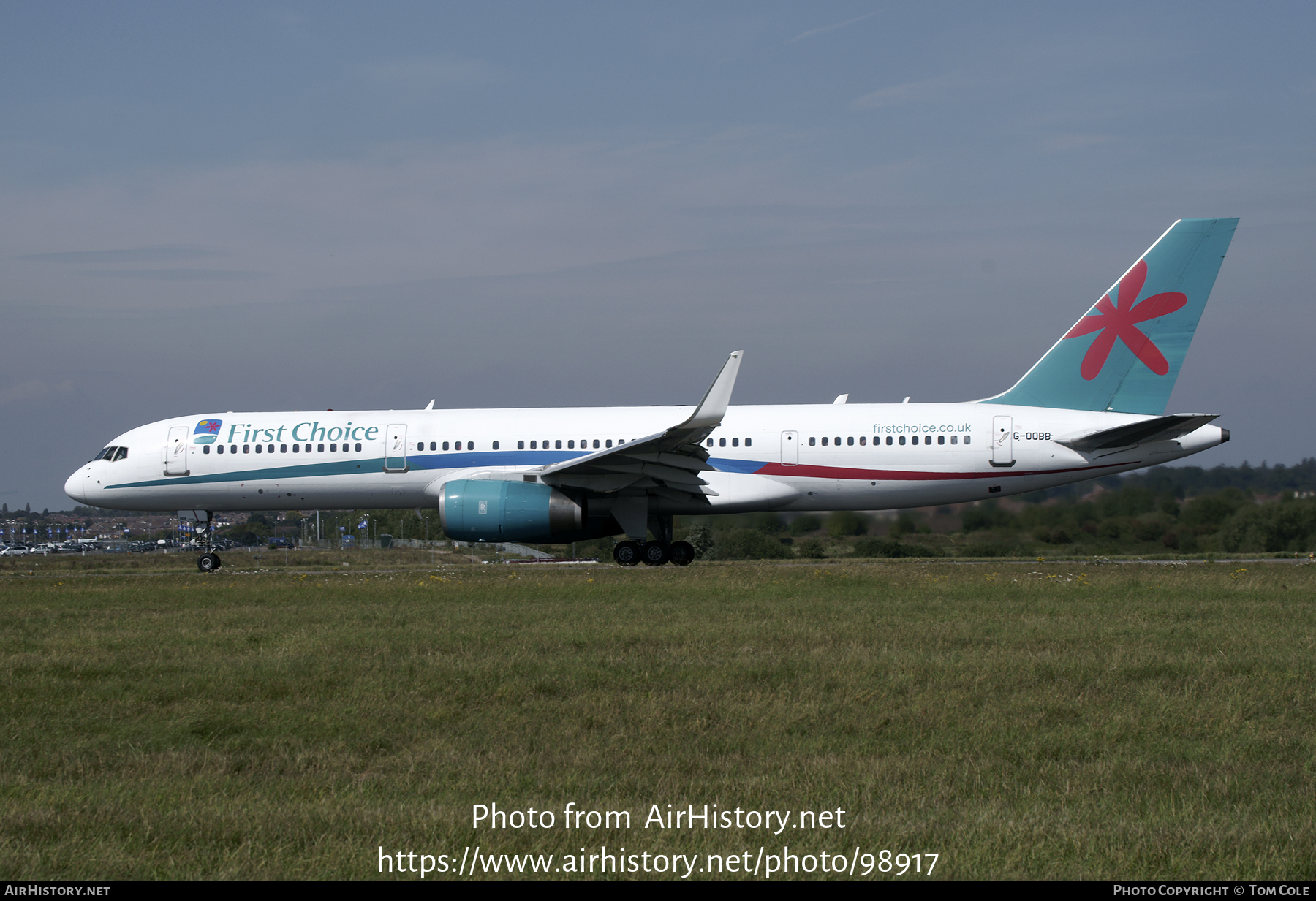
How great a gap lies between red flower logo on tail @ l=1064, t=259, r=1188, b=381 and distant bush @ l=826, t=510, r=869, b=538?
6.45 metres

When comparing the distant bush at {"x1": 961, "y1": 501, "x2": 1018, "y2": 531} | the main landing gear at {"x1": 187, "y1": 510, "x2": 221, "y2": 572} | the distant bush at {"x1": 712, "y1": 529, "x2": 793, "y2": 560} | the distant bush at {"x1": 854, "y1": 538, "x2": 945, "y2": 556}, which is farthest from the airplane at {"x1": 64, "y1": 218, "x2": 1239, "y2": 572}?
the distant bush at {"x1": 712, "y1": 529, "x2": 793, "y2": 560}

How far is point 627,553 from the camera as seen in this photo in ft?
68.1

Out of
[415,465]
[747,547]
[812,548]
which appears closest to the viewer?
[415,465]

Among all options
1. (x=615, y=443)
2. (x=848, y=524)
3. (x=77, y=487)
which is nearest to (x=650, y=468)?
(x=615, y=443)

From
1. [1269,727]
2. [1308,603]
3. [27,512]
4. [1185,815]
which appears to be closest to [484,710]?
[1185,815]

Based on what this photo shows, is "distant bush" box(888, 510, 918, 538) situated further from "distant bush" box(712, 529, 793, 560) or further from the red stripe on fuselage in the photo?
"distant bush" box(712, 529, 793, 560)

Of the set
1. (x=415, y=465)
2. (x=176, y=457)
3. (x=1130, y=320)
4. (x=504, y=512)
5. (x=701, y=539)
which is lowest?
(x=701, y=539)

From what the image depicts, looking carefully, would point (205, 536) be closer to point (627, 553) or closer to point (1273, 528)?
point (627, 553)

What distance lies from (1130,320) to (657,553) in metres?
9.89

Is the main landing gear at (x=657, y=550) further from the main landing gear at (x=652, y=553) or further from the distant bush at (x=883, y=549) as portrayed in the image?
the distant bush at (x=883, y=549)

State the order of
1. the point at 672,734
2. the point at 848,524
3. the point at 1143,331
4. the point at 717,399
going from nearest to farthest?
the point at 672,734, the point at 717,399, the point at 1143,331, the point at 848,524

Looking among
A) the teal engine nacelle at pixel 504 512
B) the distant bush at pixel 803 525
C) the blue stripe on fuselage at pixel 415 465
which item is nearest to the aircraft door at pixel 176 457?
the blue stripe on fuselage at pixel 415 465

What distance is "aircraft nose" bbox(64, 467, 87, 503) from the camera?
2339cm

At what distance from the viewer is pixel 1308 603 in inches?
480
